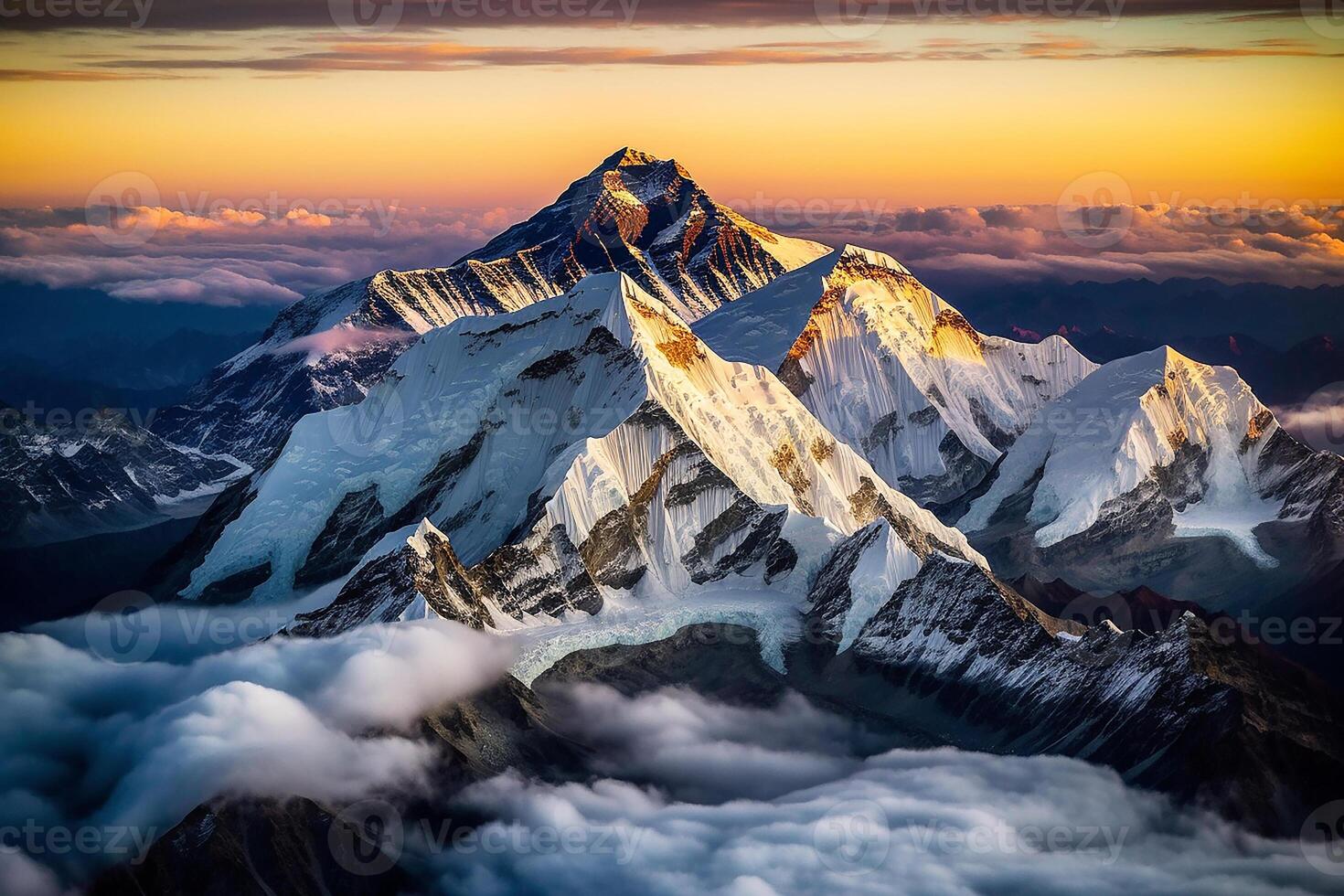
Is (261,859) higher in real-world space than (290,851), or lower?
higher

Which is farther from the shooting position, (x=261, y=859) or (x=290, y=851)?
(x=290, y=851)

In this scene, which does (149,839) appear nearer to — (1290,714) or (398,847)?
(398,847)

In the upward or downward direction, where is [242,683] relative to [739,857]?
upward

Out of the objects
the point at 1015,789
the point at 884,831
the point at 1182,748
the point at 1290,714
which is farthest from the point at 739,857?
the point at 1290,714

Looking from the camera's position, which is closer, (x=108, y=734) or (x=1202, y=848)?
(x=1202, y=848)

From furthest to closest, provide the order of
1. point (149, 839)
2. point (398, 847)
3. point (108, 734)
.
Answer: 1. point (108, 734)
2. point (398, 847)
3. point (149, 839)

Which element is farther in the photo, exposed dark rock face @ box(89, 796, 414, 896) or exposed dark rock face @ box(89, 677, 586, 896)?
exposed dark rock face @ box(89, 677, 586, 896)

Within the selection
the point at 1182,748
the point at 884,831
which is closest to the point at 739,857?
the point at 884,831

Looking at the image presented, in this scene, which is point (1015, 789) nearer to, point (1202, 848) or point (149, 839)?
point (1202, 848)

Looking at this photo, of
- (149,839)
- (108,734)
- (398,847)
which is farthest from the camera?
(108,734)

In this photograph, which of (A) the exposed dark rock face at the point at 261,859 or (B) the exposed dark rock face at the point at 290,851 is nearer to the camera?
(A) the exposed dark rock face at the point at 261,859
